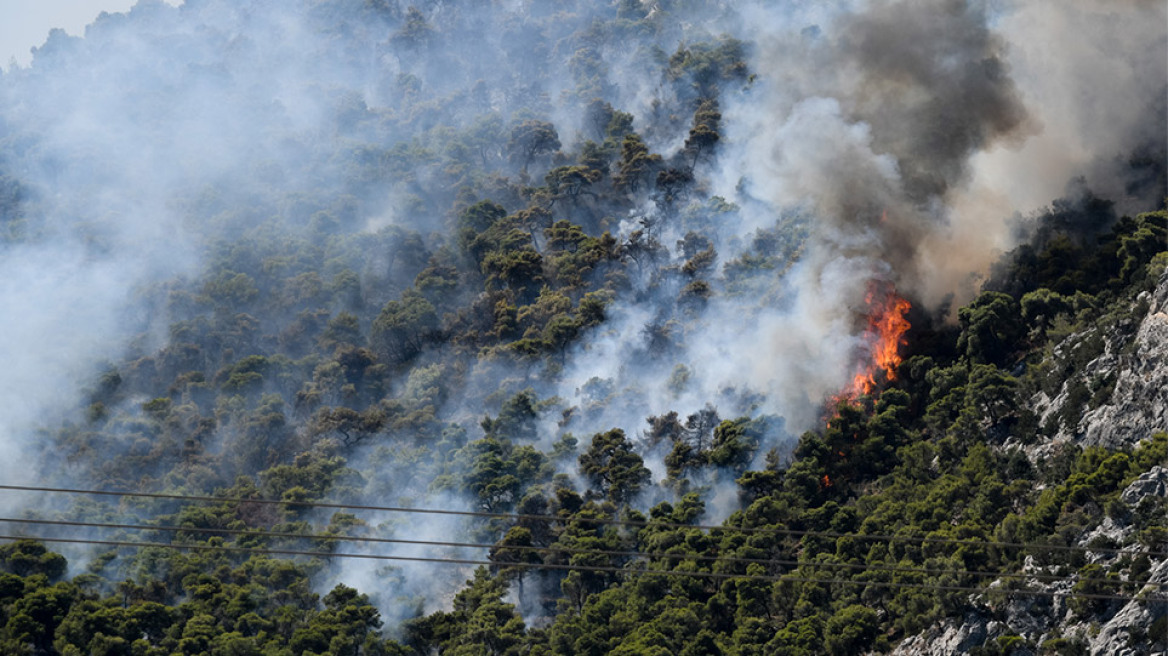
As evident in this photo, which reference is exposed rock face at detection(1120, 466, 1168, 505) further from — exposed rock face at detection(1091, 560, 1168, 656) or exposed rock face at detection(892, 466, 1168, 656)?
exposed rock face at detection(1091, 560, 1168, 656)

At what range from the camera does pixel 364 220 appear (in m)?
148

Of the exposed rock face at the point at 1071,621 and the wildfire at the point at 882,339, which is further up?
the wildfire at the point at 882,339

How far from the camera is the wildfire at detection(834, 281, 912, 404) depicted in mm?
96125

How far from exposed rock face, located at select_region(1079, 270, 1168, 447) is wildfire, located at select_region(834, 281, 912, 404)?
1952 centimetres

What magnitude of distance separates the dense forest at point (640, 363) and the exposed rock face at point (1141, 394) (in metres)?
0.19

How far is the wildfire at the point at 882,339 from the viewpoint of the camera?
3784 inches

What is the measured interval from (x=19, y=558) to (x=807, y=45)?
260 ft

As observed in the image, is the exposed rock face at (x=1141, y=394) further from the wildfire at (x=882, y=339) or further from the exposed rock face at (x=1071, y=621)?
the wildfire at (x=882, y=339)

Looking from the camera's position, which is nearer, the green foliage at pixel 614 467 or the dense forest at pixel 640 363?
the dense forest at pixel 640 363

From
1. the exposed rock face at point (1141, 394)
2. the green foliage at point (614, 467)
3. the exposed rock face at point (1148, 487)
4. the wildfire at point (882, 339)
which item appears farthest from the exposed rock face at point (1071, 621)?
the green foliage at point (614, 467)

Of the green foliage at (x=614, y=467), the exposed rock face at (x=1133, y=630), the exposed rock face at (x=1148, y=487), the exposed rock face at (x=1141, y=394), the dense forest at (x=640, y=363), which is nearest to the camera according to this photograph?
the exposed rock face at (x=1133, y=630)

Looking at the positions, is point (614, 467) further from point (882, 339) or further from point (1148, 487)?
point (1148, 487)

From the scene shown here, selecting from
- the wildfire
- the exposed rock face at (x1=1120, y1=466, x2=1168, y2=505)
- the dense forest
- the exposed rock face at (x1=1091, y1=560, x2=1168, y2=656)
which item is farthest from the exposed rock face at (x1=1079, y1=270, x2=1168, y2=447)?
the wildfire

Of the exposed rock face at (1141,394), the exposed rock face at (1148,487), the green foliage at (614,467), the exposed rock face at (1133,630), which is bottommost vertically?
the exposed rock face at (1133,630)
